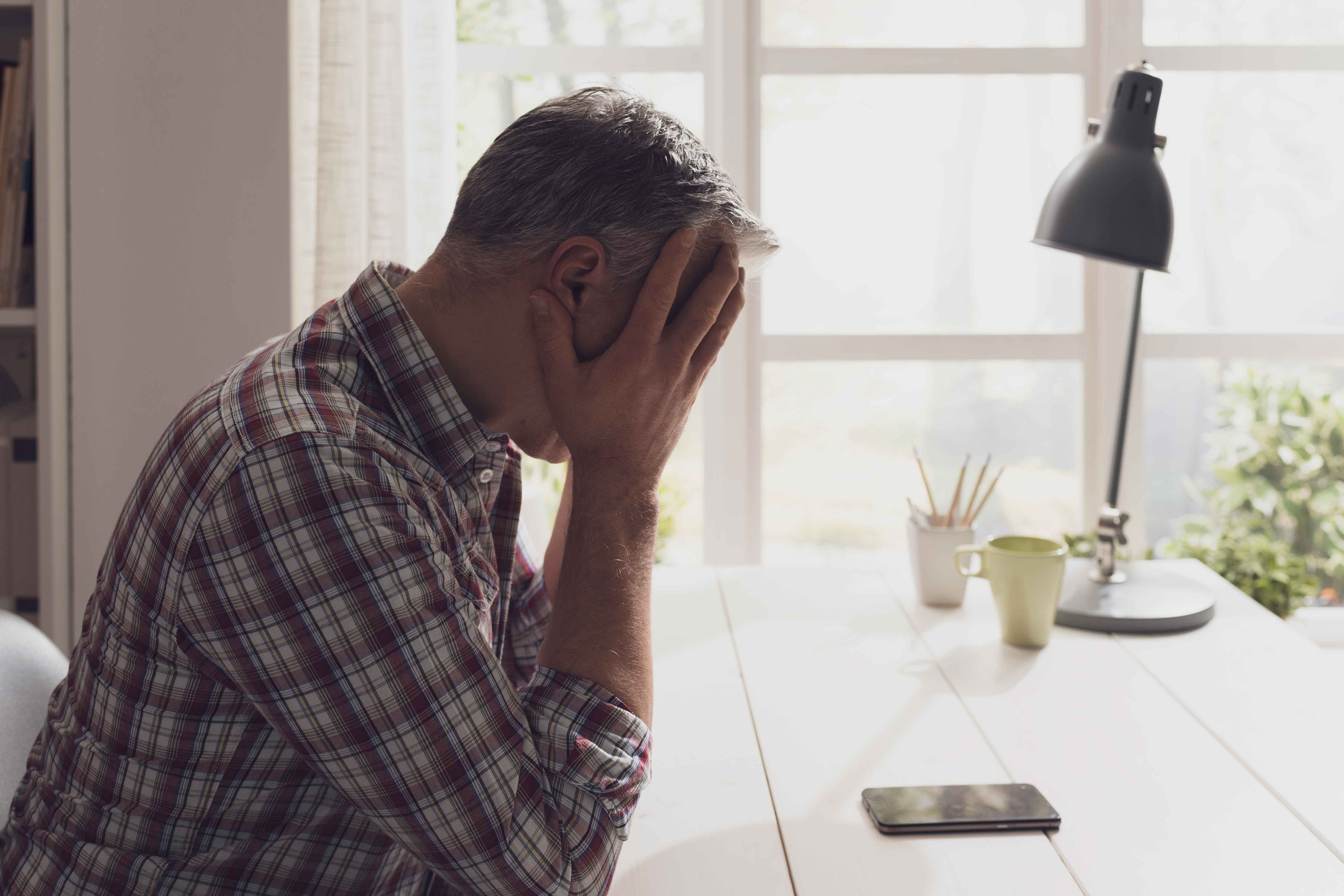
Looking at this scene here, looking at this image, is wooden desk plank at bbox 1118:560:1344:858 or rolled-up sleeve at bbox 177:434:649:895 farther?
wooden desk plank at bbox 1118:560:1344:858

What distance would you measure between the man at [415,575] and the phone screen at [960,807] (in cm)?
23

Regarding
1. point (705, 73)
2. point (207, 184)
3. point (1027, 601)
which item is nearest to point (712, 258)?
point (1027, 601)

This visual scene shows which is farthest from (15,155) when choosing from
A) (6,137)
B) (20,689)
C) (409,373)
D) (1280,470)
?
(1280,470)

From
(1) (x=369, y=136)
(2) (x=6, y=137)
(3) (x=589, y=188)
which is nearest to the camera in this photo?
(3) (x=589, y=188)

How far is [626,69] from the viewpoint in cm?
247

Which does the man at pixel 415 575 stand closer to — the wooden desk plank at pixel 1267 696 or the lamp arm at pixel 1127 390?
the wooden desk plank at pixel 1267 696

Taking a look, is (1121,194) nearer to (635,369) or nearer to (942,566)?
(942,566)

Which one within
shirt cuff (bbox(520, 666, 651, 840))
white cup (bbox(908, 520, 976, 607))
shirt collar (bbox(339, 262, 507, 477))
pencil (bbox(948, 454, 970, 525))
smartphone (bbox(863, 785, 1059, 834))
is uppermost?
shirt collar (bbox(339, 262, 507, 477))

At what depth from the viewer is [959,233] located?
2.55m

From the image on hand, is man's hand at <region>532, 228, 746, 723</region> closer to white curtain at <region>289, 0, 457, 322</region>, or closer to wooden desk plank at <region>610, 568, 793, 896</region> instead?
wooden desk plank at <region>610, 568, 793, 896</region>

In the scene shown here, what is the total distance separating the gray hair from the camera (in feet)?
2.87

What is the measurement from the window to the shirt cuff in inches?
66.7

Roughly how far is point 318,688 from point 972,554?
3.11 feet

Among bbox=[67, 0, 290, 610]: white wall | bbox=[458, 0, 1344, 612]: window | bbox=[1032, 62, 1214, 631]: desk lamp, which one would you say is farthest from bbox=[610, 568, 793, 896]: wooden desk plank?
bbox=[458, 0, 1344, 612]: window
